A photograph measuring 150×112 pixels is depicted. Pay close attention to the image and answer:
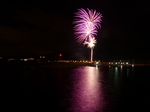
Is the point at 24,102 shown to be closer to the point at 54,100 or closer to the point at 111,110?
the point at 54,100

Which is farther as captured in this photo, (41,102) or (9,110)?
(41,102)

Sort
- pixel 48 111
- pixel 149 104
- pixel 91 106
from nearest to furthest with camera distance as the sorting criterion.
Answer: pixel 48 111, pixel 91 106, pixel 149 104

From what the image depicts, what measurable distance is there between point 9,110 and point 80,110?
10.7 ft

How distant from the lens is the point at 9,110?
7324mm

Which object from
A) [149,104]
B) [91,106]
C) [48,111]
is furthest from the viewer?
[149,104]

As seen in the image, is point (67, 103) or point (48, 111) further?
point (67, 103)

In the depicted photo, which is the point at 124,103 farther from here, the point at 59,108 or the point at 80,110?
the point at 59,108

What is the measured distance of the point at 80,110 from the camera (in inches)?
287

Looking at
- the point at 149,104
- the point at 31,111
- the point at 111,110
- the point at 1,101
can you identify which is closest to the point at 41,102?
Result: the point at 31,111

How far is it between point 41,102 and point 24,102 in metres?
0.94

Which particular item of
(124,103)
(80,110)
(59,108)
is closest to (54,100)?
(59,108)

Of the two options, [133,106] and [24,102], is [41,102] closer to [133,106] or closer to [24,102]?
[24,102]

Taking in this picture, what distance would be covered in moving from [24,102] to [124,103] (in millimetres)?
5439

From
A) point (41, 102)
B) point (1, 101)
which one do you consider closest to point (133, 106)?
point (41, 102)
